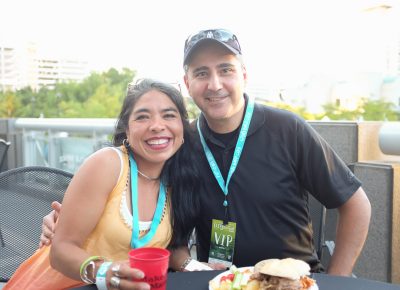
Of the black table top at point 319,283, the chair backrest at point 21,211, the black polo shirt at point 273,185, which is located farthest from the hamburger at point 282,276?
the chair backrest at point 21,211

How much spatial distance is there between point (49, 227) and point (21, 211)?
0.34m

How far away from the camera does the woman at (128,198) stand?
73.8 inches

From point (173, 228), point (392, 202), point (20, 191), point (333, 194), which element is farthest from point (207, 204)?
point (392, 202)

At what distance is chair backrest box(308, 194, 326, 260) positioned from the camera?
8.63 ft

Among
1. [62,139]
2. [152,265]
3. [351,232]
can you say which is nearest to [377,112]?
[62,139]

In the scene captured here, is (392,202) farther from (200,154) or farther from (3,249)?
(3,249)

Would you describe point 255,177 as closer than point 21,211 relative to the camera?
Yes

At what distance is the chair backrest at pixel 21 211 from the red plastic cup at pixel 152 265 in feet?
4.22

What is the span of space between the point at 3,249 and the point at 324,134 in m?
2.66

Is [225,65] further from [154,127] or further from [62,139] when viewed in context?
[62,139]

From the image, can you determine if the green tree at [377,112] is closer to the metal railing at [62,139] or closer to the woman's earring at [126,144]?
the metal railing at [62,139]

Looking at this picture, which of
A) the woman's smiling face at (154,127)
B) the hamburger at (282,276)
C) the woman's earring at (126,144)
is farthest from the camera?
the woman's earring at (126,144)

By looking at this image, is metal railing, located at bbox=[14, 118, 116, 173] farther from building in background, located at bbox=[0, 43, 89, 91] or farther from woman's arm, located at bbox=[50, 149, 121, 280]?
building in background, located at bbox=[0, 43, 89, 91]

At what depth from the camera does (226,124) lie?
7.78 ft
